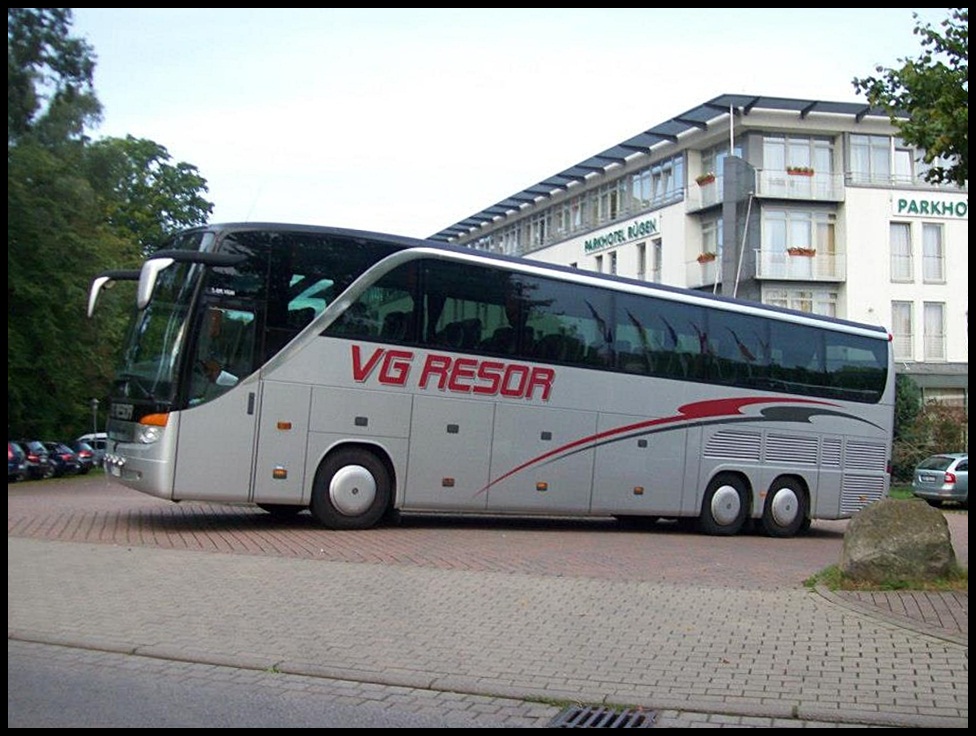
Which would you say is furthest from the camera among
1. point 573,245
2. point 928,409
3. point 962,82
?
point 573,245

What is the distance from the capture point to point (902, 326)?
158ft

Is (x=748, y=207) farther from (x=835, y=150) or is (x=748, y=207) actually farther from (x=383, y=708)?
(x=383, y=708)

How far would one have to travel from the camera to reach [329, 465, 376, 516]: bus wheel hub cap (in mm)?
14430

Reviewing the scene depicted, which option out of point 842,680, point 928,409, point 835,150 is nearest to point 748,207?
point 835,150

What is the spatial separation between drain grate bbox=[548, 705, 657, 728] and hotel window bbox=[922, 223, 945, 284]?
46.5 metres

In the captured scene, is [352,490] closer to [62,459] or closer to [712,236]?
[62,459]

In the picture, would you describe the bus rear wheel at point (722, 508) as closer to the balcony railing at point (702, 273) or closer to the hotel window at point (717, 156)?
the balcony railing at point (702, 273)

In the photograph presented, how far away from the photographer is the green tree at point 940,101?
9945 millimetres

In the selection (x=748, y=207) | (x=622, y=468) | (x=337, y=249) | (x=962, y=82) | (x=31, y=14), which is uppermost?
(x=748, y=207)

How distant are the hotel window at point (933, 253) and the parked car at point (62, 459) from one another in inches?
1455

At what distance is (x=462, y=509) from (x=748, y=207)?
115 ft

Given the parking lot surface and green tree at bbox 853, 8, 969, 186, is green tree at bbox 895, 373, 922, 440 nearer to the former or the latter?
the parking lot surface

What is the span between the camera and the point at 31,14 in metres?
15.6

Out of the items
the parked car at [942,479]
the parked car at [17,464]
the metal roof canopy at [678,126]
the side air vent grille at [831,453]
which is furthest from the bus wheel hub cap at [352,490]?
the metal roof canopy at [678,126]
